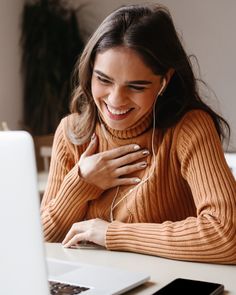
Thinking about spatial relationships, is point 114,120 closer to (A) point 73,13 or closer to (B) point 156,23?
(B) point 156,23

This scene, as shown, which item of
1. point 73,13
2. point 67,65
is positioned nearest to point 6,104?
point 67,65

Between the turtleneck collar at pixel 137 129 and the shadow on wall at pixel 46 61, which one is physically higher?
the turtleneck collar at pixel 137 129

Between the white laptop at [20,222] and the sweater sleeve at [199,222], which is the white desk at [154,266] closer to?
the sweater sleeve at [199,222]

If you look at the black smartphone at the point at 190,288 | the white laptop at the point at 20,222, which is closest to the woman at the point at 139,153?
the black smartphone at the point at 190,288

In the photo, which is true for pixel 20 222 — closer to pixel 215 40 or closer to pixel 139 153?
pixel 139 153

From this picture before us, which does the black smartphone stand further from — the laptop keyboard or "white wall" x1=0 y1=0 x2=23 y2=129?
"white wall" x1=0 y1=0 x2=23 y2=129

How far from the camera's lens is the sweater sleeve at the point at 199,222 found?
1385 millimetres

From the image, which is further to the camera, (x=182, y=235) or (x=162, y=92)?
(x=162, y=92)

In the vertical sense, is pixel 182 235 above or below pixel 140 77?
below

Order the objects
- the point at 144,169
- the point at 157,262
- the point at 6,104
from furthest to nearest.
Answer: the point at 6,104 < the point at 144,169 < the point at 157,262

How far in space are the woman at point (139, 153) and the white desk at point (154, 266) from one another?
0.09ft

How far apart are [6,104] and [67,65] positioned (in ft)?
1.72

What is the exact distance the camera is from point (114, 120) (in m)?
1.62

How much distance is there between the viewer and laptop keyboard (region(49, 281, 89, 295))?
114 cm
